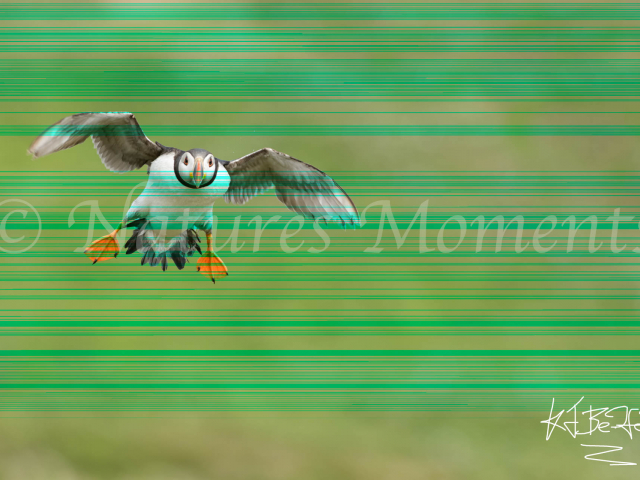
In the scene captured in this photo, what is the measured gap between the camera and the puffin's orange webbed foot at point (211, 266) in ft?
6.04

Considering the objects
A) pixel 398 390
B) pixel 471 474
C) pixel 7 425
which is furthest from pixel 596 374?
pixel 7 425

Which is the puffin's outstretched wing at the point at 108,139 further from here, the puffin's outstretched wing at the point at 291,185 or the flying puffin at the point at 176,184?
the puffin's outstretched wing at the point at 291,185

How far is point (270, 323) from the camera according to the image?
6633 mm

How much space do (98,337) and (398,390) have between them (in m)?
2.99

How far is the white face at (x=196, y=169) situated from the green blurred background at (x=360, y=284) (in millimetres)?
3604

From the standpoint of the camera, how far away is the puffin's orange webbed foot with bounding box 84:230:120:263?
1.78 m

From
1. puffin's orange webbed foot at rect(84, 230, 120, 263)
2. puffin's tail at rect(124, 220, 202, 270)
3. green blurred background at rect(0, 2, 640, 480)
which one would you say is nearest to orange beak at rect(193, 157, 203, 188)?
puffin's tail at rect(124, 220, 202, 270)

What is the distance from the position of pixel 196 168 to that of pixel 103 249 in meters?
0.46

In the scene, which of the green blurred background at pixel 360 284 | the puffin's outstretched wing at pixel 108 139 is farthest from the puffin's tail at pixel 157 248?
the green blurred background at pixel 360 284

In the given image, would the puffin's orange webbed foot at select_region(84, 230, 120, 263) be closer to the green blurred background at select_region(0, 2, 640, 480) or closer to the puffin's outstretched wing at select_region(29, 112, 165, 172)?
the puffin's outstretched wing at select_region(29, 112, 165, 172)

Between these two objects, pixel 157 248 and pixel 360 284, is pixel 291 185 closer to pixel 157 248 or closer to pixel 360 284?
pixel 157 248

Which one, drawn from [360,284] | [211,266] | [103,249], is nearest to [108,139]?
[103,249]

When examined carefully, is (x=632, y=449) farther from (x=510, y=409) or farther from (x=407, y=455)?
(x=407, y=455)

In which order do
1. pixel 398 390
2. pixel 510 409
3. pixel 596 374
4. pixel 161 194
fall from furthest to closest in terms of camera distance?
pixel 510 409, pixel 398 390, pixel 596 374, pixel 161 194
